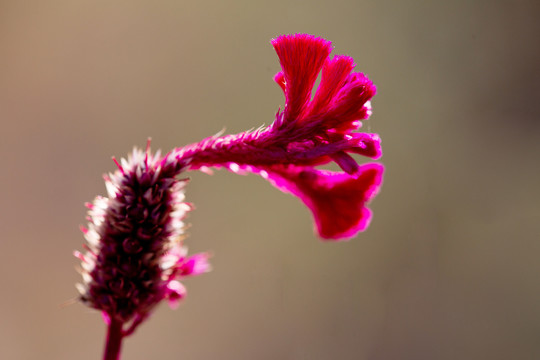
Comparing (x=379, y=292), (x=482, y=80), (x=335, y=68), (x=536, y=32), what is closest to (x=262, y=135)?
(x=335, y=68)

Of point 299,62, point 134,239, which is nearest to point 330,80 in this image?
point 299,62

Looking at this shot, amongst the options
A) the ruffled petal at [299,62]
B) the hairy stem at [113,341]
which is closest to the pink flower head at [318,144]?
the ruffled petal at [299,62]

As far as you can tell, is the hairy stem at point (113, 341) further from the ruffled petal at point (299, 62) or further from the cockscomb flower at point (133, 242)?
the ruffled petal at point (299, 62)

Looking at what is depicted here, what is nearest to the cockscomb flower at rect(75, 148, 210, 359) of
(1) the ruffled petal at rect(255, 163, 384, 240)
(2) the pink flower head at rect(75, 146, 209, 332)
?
(2) the pink flower head at rect(75, 146, 209, 332)

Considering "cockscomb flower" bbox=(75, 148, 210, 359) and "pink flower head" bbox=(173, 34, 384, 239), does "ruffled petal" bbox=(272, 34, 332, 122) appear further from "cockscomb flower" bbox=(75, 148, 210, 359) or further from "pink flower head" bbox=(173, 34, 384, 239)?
"cockscomb flower" bbox=(75, 148, 210, 359)

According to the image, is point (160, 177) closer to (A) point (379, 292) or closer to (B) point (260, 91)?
(B) point (260, 91)

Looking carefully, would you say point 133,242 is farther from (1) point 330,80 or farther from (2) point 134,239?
(1) point 330,80
